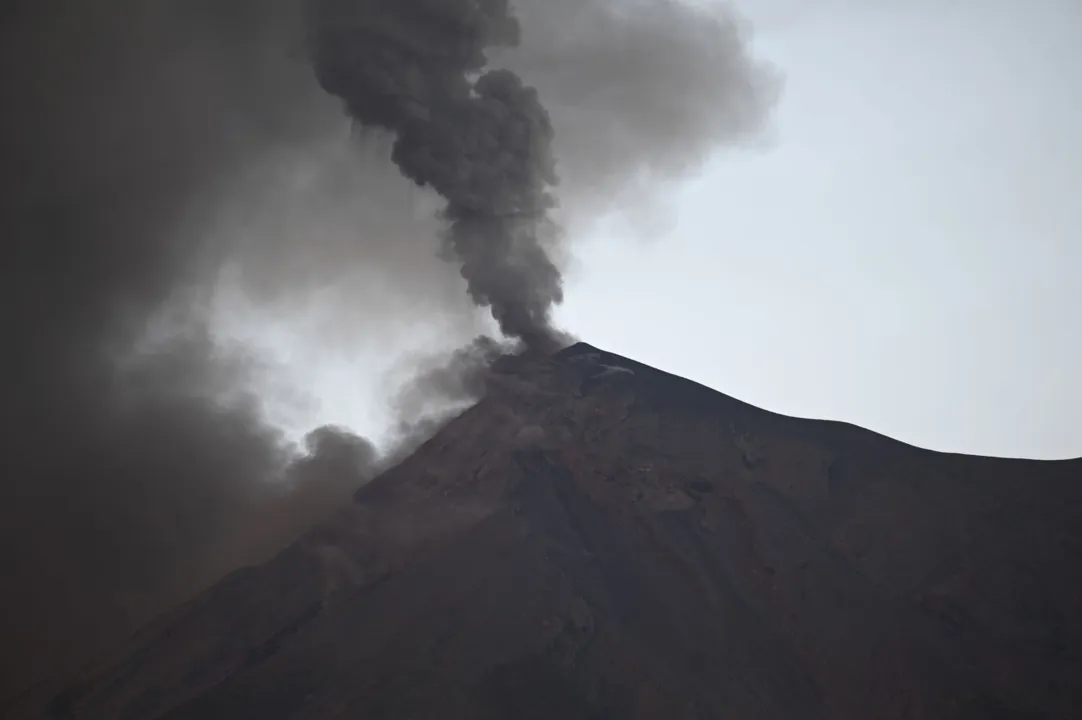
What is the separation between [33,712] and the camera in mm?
31781

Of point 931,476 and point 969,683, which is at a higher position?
point 931,476

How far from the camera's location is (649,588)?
33312mm

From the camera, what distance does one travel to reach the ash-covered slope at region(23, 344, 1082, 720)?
→ 28.2 metres

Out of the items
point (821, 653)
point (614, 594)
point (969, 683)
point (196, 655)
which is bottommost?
point (969, 683)

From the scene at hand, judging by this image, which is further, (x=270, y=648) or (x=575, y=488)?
(x=575, y=488)

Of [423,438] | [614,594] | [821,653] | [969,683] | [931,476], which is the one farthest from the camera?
[423,438]

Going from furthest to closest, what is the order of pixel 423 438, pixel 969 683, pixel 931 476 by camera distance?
pixel 423 438 < pixel 931 476 < pixel 969 683

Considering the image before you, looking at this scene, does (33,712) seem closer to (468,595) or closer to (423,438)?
(468,595)

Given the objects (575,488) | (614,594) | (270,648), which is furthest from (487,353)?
(270,648)

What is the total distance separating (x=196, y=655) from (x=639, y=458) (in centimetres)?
1713

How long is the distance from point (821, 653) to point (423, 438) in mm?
21041

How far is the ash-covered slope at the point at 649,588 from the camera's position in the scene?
28.2 meters

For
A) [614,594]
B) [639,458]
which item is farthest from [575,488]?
[614,594]

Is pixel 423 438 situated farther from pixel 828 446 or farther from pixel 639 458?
pixel 828 446
